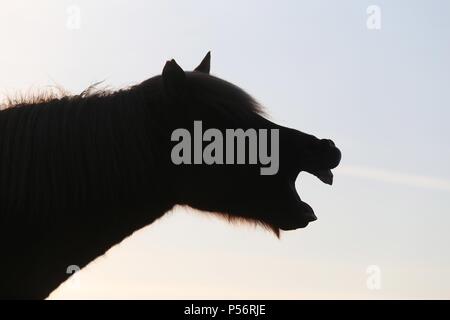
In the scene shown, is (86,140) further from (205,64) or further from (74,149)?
(205,64)

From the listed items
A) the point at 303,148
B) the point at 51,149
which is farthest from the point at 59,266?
the point at 303,148

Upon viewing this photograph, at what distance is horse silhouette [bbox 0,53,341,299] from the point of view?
12.7 ft

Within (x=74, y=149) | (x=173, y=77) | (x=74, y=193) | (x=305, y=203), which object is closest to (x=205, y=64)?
(x=173, y=77)

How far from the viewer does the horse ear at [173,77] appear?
4.08m

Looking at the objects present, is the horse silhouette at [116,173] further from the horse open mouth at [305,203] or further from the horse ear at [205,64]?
the horse ear at [205,64]

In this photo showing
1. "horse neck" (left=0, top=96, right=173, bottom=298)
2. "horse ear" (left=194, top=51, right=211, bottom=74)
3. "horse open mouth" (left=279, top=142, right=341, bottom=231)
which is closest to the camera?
"horse neck" (left=0, top=96, right=173, bottom=298)

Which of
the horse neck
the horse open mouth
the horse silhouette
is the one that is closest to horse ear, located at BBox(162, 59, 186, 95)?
the horse silhouette

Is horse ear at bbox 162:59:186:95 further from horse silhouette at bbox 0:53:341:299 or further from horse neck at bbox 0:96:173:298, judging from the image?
horse neck at bbox 0:96:173:298

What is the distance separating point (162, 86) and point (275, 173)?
2.86 ft

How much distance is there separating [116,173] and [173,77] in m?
0.65

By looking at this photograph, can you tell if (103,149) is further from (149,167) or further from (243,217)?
(243,217)
